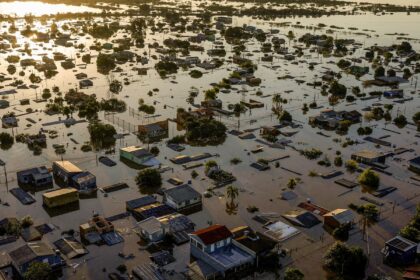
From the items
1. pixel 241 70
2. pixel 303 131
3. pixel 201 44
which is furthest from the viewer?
pixel 201 44

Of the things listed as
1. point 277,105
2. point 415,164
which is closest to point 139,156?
point 277,105

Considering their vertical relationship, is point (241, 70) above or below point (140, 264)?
above

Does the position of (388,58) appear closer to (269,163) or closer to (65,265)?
(269,163)

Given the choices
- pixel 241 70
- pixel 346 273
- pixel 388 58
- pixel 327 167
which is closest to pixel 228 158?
pixel 327 167

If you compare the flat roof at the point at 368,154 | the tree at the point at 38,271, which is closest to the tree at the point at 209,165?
the flat roof at the point at 368,154

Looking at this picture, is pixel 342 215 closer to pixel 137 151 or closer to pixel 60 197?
pixel 137 151

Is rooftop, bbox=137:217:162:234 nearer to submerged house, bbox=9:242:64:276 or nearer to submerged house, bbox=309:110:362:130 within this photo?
submerged house, bbox=9:242:64:276
